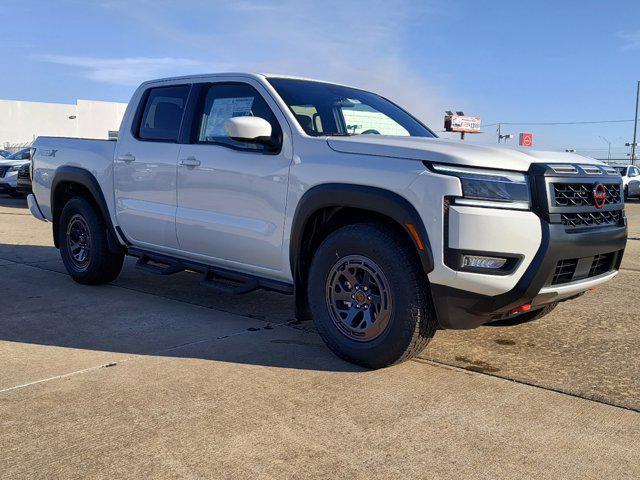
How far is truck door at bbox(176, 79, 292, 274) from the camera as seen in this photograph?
Answer: 436 centimetres

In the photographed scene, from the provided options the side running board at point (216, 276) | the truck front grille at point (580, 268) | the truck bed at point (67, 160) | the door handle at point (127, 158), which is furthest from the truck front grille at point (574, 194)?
the truck bed at point (67, 160)

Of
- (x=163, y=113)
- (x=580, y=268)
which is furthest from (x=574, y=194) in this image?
(x=163, y=113)

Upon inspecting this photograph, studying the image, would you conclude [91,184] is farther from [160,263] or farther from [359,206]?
[359,206]

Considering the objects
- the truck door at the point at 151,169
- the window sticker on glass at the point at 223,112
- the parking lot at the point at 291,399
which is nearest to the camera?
the parking lot at the point at 291,399

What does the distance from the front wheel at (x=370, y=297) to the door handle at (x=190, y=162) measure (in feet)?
4.47

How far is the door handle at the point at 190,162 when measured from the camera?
4.87m

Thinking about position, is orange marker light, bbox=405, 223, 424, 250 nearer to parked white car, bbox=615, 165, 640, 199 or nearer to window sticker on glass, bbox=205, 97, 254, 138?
window sticker on glass, bbox=205, 97, 254, 138

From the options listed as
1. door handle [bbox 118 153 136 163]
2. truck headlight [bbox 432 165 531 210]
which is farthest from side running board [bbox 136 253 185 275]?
truck headlight [bbox 432 165 531 210]

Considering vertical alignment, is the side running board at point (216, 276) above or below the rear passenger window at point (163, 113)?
below

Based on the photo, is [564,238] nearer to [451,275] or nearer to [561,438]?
[451,275]

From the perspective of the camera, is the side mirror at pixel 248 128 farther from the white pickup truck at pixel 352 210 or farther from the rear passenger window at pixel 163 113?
the rear passenger window at pixel 163 113

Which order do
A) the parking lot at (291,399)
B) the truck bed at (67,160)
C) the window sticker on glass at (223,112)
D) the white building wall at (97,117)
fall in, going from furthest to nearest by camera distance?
1. the white building wall at (97,117)
2. the truck bed at (67,160)
3. the window sticker on glass at (223,112)
4. the parking lot at (291,399)

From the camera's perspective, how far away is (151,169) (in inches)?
210

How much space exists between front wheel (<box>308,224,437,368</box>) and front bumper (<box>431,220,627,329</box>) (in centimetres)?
16
